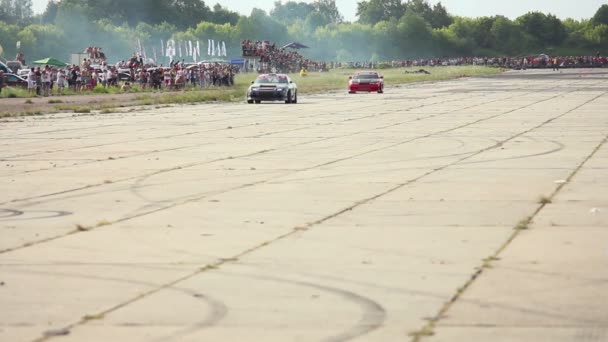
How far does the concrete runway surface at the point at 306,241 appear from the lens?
9266 millimetres

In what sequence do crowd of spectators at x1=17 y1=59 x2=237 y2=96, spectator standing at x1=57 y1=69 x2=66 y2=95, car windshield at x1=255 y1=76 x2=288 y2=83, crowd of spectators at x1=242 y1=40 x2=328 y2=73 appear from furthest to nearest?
crowd of spectators at x1=242 y1=40 x2=328 y2=73
spectator standing at x1=57 y1=69 x2=66 y2=95
crowd of spectators at x1=17 y1=59 x2=237 y2=96
car windshield at x1=255 y1=76 x2=288 y2=83

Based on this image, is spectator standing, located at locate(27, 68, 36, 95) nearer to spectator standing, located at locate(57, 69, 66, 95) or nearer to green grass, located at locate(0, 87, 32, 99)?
green grass, located at locate(0, 87, 32, 99)

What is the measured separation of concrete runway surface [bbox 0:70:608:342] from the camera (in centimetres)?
927

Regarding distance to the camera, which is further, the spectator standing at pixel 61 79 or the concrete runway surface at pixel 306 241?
the spectator standing at pixel 61 79

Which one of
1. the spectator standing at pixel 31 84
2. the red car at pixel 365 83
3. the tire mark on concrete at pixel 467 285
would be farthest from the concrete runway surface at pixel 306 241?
the red car at pixel 365 83

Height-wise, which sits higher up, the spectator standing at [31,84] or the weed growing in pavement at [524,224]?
the weed growing in pavement at [524,224]

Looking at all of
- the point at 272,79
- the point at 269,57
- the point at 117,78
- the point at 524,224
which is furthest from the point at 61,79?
the point at 524,224

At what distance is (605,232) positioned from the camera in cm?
1354

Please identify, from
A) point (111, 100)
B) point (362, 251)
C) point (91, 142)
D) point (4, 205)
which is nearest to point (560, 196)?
point (362, 251)

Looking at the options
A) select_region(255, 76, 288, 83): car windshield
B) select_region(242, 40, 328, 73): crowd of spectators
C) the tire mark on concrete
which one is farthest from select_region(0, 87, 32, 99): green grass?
select_region(242, 40, 328, 73): crowd of spectators

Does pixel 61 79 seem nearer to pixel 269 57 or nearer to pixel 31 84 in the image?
pixel 31 84

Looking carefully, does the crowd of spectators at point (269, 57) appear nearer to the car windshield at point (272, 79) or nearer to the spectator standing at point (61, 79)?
the spectator standing at point (61, 79)

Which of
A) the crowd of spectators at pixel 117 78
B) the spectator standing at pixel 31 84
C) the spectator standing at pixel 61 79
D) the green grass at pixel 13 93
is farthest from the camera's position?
the spectator standing at pixel 61 79

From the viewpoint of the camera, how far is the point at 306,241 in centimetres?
1308
